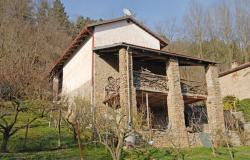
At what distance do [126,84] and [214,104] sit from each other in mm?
6917

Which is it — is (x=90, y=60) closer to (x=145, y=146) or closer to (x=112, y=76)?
(x=112, y=76)

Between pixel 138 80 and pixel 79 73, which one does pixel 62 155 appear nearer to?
pixel 138 80

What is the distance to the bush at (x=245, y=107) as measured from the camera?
2664 cm

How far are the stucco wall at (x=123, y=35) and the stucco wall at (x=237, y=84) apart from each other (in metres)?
9.54

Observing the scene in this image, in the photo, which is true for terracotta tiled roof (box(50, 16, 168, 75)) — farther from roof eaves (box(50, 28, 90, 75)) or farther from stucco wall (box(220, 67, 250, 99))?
stucco wall (box(220, 67, 250, 99))

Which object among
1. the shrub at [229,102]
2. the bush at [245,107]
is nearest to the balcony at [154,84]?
the bush at [245,107]

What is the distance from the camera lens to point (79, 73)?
78.0 feet

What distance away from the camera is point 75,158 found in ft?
43.6

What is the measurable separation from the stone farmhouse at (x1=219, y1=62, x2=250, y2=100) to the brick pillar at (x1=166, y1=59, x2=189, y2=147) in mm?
10956

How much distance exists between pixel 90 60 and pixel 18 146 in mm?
7769

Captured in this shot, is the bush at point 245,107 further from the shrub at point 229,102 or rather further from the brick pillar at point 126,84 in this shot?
the brick pillar at point 126,84

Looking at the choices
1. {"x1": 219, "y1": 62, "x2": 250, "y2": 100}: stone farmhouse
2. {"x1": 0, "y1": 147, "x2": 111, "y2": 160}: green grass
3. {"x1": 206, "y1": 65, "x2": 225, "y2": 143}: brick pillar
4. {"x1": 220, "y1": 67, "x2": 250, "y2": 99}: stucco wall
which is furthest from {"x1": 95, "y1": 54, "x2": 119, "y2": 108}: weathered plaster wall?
{"x1": 220, "y1": 67, "x2": 250, "y2": 99}: stucco wall

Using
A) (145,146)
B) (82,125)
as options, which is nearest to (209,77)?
(145,146)

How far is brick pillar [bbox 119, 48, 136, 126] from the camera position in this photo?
18312mm
